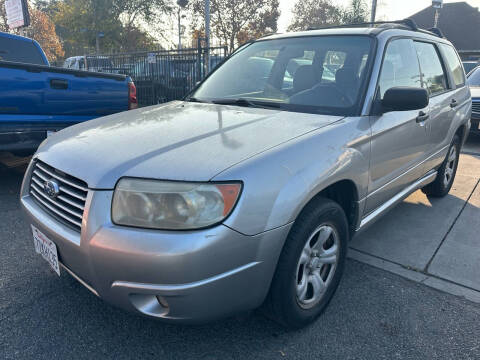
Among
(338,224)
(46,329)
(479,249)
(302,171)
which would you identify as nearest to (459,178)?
(479,249)

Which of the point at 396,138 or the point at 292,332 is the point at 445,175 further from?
the point at 292,332

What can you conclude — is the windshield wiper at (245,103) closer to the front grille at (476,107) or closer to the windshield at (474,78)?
the front grille at (476,107)

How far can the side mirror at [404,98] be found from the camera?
94.3 inches

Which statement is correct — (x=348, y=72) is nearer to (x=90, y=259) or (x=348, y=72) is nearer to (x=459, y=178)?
(x=90, y=259)

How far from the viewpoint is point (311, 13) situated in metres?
35.1

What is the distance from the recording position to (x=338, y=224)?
7.41ft

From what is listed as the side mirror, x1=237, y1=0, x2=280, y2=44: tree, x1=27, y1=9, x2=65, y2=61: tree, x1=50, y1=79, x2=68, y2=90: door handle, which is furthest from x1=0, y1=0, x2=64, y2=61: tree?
the side mirror

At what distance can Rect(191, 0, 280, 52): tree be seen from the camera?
1047 inches

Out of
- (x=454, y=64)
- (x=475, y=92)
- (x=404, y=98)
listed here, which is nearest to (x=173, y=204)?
(x=404, y=98)

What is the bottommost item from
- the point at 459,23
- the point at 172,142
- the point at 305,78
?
the point at 172,142

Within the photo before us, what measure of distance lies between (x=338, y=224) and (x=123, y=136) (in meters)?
1.36

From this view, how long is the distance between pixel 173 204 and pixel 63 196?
2.23 feet

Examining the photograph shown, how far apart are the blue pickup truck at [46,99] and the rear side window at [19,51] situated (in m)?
1.43

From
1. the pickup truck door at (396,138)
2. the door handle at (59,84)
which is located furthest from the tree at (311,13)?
the pickup truck door at (396,138)
